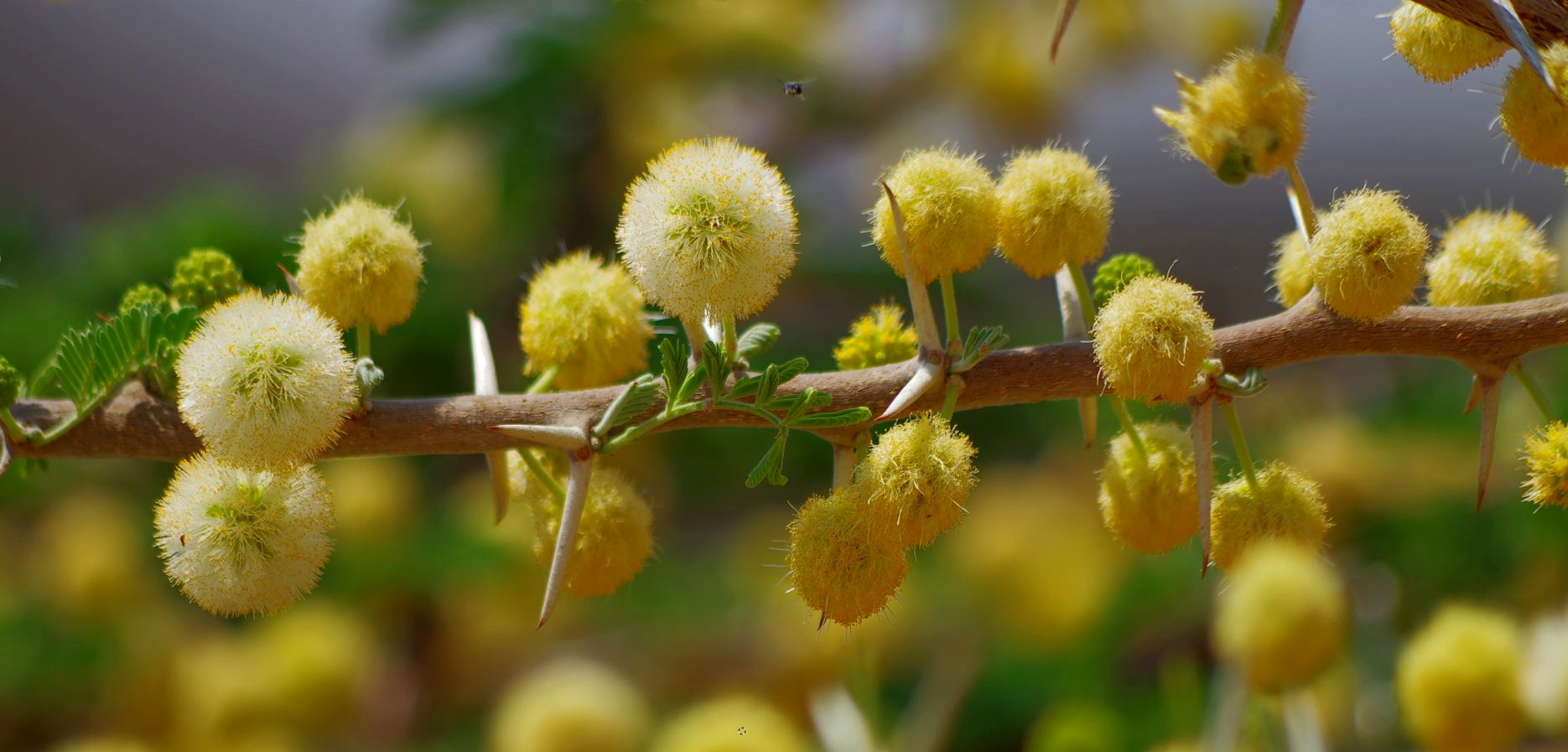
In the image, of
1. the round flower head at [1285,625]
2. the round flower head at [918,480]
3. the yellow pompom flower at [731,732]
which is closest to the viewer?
the round flower head at [918,480]

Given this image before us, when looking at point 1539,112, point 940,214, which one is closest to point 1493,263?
point 1539,112

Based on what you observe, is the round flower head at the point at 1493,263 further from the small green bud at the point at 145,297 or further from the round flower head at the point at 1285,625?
the small green bud at the point at 145,297

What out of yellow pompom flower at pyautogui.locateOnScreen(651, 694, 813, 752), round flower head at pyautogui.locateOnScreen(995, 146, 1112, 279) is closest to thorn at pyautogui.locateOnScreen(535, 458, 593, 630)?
round flower head at pyautogui.locateOnScreen(995, 146, 1112, 279)

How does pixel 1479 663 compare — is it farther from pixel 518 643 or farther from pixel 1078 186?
pixel 518 643

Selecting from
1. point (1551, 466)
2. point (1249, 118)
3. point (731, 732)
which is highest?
point (1249, 118)

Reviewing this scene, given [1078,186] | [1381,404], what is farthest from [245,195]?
[1381,404]

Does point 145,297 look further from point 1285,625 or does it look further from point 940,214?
point 1285,625

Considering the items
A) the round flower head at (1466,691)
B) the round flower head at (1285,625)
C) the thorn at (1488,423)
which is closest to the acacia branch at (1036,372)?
the thorn at (1488,423)
